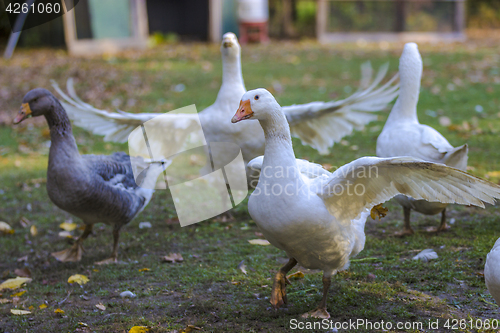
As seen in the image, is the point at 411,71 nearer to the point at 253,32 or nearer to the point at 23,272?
the point at 23,272

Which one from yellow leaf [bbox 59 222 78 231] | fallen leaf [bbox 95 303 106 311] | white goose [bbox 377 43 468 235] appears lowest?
yellow leaf [bbox 59 222 78 231]

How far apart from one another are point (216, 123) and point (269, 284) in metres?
1.69

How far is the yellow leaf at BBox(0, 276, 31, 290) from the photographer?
372cm

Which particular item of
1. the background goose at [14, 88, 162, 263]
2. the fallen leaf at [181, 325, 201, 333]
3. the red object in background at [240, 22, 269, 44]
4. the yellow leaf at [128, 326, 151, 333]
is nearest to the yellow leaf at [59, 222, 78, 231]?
the background goose at [14, 88, 162, 263]

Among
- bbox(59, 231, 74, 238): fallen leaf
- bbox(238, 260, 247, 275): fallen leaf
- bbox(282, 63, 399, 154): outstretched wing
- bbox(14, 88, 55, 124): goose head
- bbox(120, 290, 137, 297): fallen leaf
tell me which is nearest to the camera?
bbox(120, 290, 137, 297): fallen leaf

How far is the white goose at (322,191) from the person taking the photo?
2754mm

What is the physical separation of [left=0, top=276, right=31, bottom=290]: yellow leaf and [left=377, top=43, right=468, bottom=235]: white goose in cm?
314

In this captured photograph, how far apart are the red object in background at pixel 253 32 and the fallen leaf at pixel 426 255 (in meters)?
13.9

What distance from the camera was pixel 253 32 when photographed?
16859 millimetres

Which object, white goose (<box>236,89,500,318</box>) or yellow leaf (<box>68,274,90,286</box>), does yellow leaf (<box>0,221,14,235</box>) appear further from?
white goose (<box>236,89,500,318</box>)

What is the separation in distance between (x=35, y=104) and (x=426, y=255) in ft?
11.3

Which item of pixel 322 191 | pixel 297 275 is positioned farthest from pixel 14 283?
pixel 322 191

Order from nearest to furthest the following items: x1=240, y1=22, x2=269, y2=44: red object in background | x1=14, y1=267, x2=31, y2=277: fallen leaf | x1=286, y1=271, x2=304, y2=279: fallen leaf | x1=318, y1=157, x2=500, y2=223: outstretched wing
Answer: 1. x1=318, y1=157, x2=500, y2=223: outstretched wing
2. x1=286, y1=271, x2=304, y2=279: fallen leaf
3. x1=14, y1=267, x2=31, y2=277: fallen leaf
4. x1=240, y1=22, x2=269, y2=44: red object in background

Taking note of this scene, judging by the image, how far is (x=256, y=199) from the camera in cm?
288
